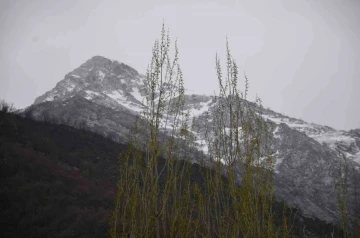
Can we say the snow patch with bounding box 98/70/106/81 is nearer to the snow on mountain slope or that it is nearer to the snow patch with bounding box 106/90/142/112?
the snow patch with bounding box 106/90/142/112

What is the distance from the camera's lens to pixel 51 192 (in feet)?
37.8

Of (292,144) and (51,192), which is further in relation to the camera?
(292,144)

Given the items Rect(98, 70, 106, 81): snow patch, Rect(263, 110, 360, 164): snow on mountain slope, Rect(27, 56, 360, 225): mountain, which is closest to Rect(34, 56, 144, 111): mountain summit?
Rect(98, 70, 106, 81): snow patch

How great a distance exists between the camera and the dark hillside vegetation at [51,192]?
875 cm

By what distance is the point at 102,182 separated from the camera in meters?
15.9

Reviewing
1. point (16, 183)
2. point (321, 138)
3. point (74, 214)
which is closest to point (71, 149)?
point (16, 183)

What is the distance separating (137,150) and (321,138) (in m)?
87.4

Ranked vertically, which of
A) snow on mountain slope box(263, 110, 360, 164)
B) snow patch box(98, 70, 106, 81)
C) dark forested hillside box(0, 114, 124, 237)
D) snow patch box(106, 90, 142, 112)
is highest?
snow patch box(98, 70, 106, 81)

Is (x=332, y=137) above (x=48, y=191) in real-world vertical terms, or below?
above

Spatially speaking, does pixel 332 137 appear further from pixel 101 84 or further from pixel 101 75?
pixel 101 75

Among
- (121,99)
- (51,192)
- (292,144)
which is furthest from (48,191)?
(121,99)

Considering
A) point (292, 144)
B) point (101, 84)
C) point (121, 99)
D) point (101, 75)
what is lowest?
point (292, 144)

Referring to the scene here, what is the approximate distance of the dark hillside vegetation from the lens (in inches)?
344

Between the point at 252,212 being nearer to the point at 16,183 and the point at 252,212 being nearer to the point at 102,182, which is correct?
the point at 16,183
